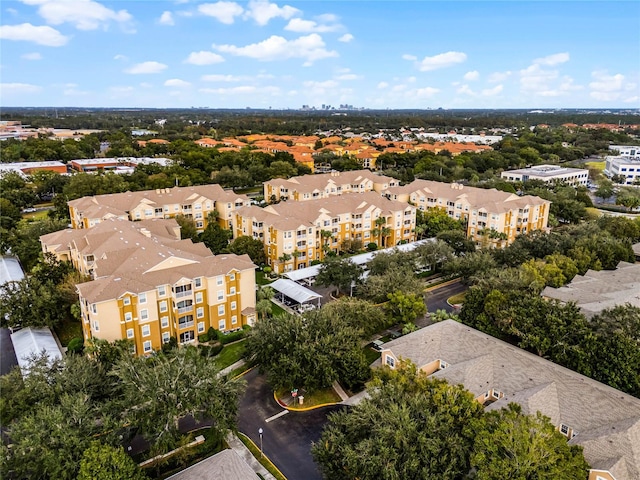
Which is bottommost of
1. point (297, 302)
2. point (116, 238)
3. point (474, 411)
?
point (297, 302)

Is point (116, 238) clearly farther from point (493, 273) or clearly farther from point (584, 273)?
point (584, 273)

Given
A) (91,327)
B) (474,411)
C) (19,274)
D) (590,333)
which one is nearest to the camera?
(474,411)

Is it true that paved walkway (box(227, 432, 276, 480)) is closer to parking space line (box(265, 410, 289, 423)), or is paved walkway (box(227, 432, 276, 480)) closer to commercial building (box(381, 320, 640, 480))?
parking space line (box(265, 410, 289, 423))

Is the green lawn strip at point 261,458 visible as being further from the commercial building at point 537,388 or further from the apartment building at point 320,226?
the apartment building at point 320,226

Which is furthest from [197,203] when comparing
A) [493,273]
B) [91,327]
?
[493,273]

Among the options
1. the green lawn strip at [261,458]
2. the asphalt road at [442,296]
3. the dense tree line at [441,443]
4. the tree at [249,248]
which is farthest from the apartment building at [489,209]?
the green lawn strip at [261,458]

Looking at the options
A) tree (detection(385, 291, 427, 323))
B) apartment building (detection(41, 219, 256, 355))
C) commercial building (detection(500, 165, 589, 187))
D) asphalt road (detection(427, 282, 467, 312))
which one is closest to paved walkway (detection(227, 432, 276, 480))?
apartment building (detection(41, 219, 256, 355))
